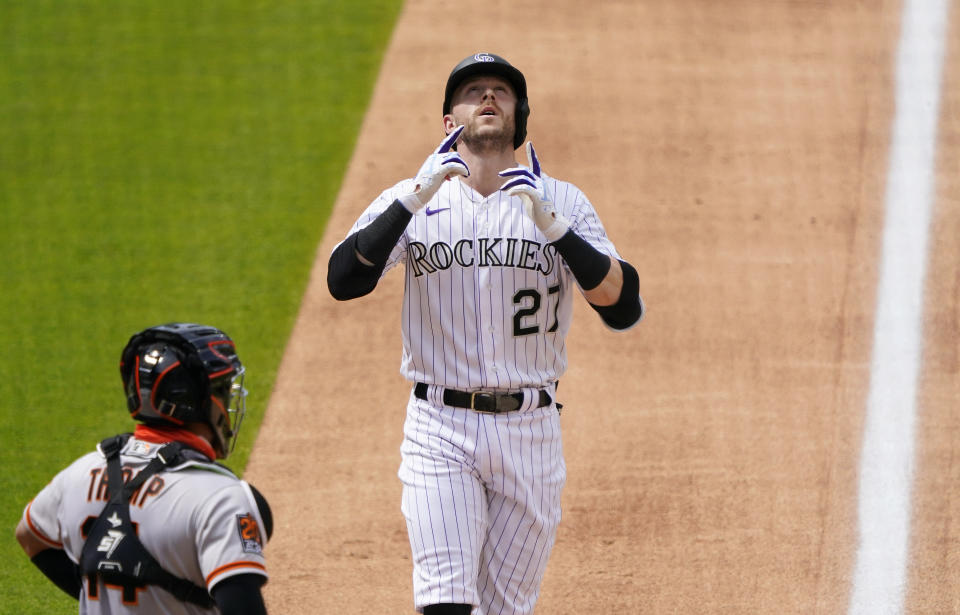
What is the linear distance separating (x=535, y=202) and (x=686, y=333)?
3224 millimetres

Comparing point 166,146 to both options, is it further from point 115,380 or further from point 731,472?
point 731,472

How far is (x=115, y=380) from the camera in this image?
254 inches

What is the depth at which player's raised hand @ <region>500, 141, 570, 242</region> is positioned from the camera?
11.4 ft

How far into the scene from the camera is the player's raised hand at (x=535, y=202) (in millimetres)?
3475

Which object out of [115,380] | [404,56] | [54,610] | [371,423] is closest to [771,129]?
[404,56]

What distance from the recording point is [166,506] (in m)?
2.71

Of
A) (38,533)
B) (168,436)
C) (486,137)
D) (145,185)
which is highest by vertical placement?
(145,185)

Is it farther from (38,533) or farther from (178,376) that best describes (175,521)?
(38,533)

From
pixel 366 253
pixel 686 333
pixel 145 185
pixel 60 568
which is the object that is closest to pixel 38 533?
pixel 60 568

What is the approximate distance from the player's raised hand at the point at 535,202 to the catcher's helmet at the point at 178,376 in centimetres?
100

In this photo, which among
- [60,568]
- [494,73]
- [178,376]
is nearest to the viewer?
[178,376]

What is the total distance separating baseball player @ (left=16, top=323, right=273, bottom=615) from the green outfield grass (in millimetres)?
2204

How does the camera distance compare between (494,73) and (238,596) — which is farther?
(494,73)

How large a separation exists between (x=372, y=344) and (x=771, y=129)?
328 centimetres
